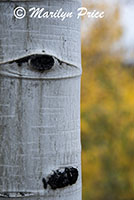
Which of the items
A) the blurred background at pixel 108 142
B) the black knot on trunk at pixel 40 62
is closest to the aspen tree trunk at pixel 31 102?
the black knot on trunk at pixel 40 62

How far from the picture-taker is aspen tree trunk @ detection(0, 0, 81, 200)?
0.66m

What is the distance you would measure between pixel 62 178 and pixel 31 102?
126mm

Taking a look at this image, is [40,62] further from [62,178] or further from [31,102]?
[62,178]

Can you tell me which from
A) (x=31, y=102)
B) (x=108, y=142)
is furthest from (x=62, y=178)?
(x=108, y=142)

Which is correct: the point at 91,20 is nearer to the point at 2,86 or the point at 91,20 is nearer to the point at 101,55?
the point at 101,55

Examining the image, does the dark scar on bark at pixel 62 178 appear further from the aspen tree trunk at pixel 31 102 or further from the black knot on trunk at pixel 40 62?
the black knot on trunk at pixel 40 62

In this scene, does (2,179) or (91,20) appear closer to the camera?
(2,179)

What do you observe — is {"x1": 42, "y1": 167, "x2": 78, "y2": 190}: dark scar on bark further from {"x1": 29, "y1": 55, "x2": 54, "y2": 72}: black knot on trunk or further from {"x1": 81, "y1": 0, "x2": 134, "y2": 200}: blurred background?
{"x1": 81, "y1": 0, "x2": 134, "y2": 200}: blurred background

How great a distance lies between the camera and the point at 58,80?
0.68m

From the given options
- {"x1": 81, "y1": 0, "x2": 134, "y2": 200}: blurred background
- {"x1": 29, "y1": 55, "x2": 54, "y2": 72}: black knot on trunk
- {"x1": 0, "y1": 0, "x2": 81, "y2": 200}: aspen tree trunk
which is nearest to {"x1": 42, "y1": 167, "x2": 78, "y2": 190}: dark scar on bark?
{"x1": 0, "y1": 0, "x2": 81, "y2": 200}: aspen tree trunk

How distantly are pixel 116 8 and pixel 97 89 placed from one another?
1.23 meters

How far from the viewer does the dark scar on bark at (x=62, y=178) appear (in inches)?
26.5

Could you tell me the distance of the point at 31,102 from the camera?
2.17ft

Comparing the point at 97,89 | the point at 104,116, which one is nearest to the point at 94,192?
the point at 104,116
